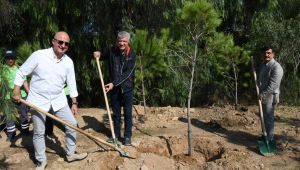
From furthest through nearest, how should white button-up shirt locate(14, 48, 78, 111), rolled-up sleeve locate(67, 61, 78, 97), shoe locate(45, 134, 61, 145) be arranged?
shoe locate(45, 134, 61, 145) → rolled-up sleeve locate(67, 61, 78, 97) → white button-up shirt locate(14, 48, 78, 111)

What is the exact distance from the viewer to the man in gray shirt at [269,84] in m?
5.53

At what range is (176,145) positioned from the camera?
6.16 metres

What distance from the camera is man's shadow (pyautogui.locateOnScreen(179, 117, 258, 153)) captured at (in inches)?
241

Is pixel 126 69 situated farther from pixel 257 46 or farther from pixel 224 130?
pixel 257 46

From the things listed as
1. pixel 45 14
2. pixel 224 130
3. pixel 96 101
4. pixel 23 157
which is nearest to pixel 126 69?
pixel 23 157

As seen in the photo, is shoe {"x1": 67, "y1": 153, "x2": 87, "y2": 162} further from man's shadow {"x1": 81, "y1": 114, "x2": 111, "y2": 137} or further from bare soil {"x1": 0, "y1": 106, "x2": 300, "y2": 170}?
man's shadow {"x1": 81, "y1": 114, "x2": 111, "y2": 137}

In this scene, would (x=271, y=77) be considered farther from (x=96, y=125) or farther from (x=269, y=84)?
(x=96, y=125)

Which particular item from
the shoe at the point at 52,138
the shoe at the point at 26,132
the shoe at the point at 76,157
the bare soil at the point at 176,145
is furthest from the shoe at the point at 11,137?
the shoe at the point at 76,157

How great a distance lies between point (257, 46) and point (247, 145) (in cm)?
368

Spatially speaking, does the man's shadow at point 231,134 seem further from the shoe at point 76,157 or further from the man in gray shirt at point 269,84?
the shoe at point 76,157

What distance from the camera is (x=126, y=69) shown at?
5609 mm

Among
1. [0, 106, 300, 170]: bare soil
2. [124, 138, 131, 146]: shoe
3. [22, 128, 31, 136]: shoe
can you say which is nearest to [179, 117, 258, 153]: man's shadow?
[0, 106, 300, 170]: bare soil

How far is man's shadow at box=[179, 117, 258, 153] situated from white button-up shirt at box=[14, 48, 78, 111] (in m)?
2.79

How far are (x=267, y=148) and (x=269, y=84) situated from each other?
0.88 m
